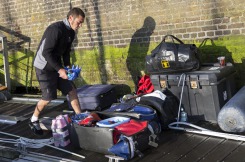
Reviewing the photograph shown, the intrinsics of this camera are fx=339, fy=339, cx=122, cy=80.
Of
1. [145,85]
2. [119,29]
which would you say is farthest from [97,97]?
[119,29]

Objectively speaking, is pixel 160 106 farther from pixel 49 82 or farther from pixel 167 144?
pixel 49 82

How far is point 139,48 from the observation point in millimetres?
6352

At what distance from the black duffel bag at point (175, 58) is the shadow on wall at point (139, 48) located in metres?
1.17

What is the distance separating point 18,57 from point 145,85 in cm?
432

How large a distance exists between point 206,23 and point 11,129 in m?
3.63

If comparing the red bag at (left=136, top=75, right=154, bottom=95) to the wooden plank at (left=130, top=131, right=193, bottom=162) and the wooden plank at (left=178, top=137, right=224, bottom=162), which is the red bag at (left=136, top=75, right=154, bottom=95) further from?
the wooden plank at (left=178, top=137, right=224, bottom=162)

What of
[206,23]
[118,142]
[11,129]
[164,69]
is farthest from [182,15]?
[11,129]

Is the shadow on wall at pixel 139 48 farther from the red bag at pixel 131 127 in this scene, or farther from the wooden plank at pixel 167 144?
the red bag at pixel 131 127

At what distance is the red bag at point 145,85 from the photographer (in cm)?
569

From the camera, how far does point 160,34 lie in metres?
6.00

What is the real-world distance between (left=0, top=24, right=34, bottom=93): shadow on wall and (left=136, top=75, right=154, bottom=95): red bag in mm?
3648

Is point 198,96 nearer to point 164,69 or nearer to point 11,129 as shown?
point 164,69

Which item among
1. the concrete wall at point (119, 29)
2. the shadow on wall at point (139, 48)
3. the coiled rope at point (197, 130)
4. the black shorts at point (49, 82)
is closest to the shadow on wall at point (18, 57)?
the concrete wall at point (119, 29)

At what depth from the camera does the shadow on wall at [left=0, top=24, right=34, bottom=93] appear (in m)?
8.49
